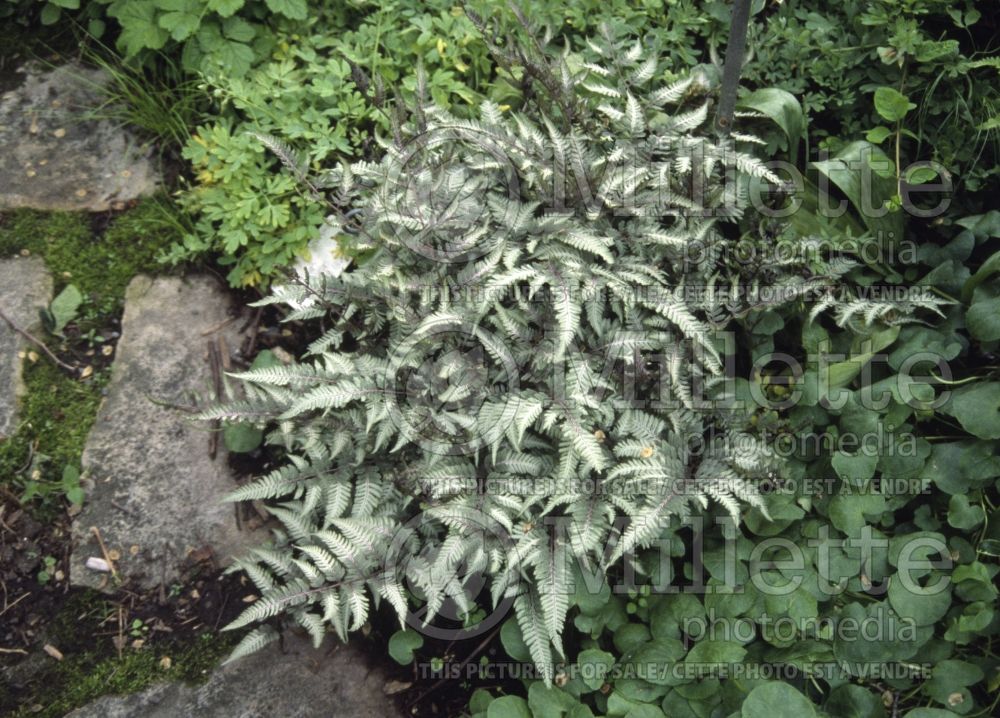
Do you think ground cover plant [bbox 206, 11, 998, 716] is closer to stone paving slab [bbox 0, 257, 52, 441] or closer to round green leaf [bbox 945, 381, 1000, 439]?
round green leaf [bbox 945, 381, 1000, 439]

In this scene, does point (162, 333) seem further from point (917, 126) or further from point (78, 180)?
point (917, 126)

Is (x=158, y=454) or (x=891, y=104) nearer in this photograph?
(x=891, y=104)

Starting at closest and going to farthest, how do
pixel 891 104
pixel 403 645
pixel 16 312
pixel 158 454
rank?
pixel 403 645
pixel 891 104
pixel 158 454
pixel 16 312

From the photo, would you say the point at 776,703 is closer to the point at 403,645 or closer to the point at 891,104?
the point at 403,645

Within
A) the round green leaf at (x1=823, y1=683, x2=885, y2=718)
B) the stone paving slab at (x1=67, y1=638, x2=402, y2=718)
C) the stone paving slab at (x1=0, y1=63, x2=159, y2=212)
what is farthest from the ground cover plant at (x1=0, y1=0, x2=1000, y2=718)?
the stone paving slab at (x1=0, y1=63, x2=159, y2=212)

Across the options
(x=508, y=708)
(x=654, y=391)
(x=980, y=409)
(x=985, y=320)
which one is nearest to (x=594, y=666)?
(x=508, y=708)

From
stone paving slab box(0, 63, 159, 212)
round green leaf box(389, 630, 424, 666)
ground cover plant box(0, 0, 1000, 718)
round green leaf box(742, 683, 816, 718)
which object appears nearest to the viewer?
round green leaf box(742, 683, 816, 718)

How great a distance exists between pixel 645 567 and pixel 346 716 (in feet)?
3.81

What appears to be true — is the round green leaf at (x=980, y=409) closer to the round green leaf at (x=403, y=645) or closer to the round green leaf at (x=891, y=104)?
the round green leaf at (x=891, y=104)

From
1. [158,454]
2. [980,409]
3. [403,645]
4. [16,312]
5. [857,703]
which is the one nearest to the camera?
[857,703]

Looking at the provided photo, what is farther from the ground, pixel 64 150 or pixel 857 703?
pixel 64 150

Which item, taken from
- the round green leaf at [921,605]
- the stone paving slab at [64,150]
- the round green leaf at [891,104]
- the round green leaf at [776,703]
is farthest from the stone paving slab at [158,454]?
the round green leaf at [891,104]

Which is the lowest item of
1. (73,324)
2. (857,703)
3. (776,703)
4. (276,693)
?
(276,693)

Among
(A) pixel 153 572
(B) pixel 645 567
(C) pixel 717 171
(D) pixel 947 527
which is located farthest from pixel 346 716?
(C) pixel 717 171
